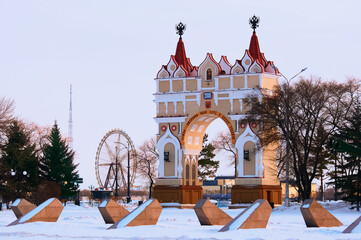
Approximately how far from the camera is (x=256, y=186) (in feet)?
213

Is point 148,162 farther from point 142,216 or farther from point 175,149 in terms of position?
point 142,216

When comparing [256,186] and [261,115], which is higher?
[261,115]

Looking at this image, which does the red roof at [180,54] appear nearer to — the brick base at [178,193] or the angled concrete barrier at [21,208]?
the brick base at [178,193]

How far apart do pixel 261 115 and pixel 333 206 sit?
8.95 meters

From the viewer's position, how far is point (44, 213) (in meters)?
34.6

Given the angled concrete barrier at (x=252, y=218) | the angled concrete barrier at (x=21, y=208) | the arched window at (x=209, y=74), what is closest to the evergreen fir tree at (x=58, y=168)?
the arched window at (x=209, y=74)

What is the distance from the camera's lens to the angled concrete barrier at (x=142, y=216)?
31.3 meters

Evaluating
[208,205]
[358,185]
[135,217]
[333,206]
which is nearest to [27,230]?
[135,217]

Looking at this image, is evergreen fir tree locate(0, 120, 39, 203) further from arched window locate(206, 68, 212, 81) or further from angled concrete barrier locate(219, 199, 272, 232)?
angled concrete barrier locate(219, 199, 272, 232)

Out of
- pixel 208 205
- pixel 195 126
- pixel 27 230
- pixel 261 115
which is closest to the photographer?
pixel 27 230

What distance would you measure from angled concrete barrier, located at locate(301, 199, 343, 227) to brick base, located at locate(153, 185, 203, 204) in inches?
1410

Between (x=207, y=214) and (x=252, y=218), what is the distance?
3.30 meters

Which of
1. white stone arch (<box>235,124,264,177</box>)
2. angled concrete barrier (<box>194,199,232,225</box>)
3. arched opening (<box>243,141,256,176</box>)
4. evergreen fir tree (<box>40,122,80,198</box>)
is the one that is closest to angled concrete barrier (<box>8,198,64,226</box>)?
angled concrete barrier (<box>194,199,232,225</box>)

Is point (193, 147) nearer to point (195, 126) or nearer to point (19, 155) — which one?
point (195, 126)
